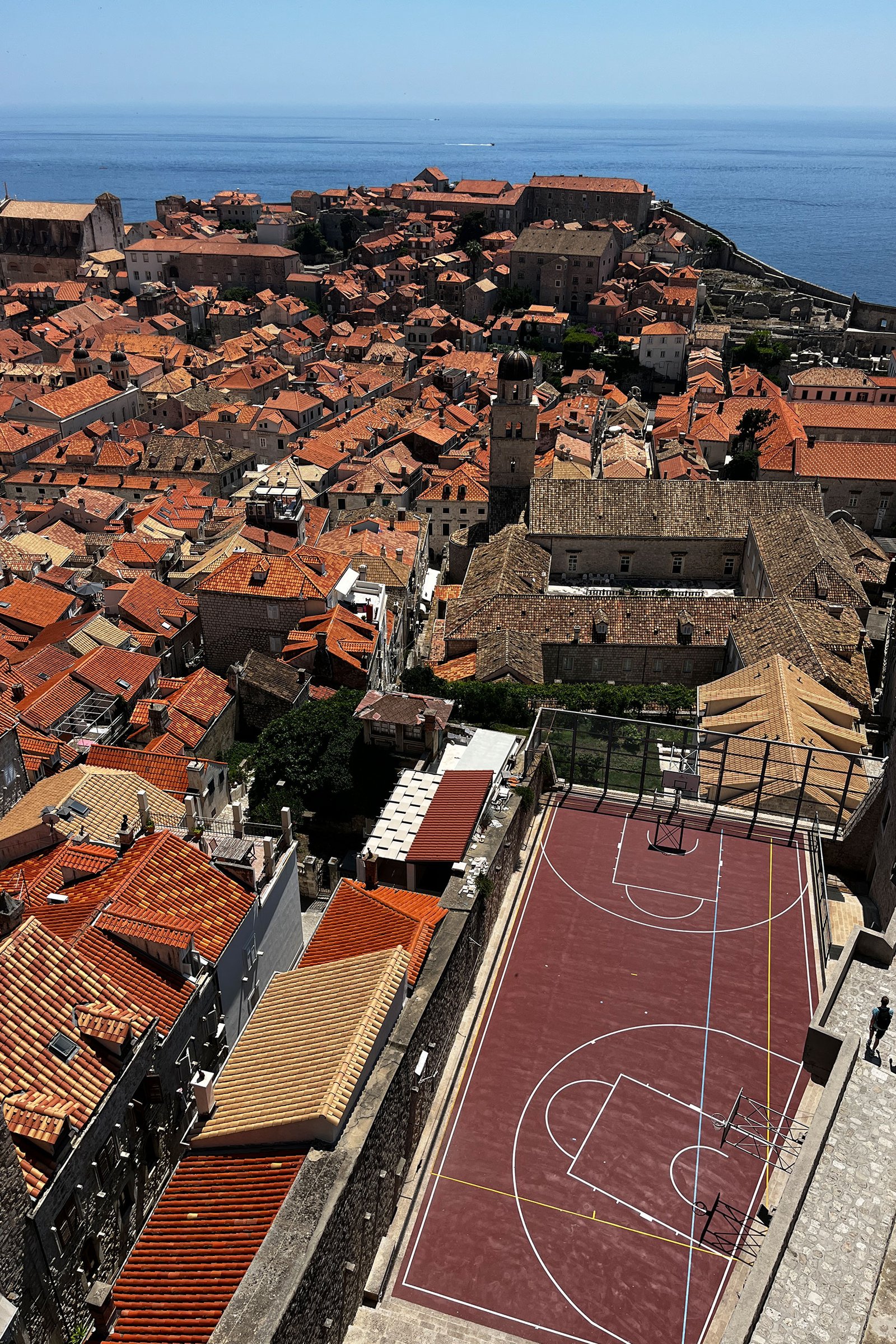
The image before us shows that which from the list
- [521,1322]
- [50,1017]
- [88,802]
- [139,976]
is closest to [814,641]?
[88,802]

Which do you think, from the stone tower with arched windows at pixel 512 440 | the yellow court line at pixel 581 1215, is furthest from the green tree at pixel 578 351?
the yellow court line at pixel 581 1215

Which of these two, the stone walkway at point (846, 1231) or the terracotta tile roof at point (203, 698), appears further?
the terracotta tile roof at point (203, 698)

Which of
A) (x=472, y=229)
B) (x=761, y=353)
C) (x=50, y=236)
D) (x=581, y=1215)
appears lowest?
(x=581, y=1215)

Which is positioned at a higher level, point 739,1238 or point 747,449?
point 747,449

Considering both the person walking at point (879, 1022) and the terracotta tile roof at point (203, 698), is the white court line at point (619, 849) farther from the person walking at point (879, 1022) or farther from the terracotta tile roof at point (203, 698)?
the terracotta tile roof at point (203, 698)

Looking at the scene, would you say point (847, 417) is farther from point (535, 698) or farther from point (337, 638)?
point (337, 638)

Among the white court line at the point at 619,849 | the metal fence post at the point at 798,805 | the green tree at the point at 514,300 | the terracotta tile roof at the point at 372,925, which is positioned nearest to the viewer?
the terracotta tile roof at the point at 372,925

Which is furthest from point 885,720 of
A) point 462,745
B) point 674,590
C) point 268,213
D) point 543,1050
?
point 268,213

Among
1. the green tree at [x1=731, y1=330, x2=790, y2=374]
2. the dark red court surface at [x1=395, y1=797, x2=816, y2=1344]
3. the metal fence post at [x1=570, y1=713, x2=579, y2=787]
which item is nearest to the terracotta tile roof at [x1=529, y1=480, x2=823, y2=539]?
the metal fence post at [x1=570, y1=713, x2=579, y2=787]
